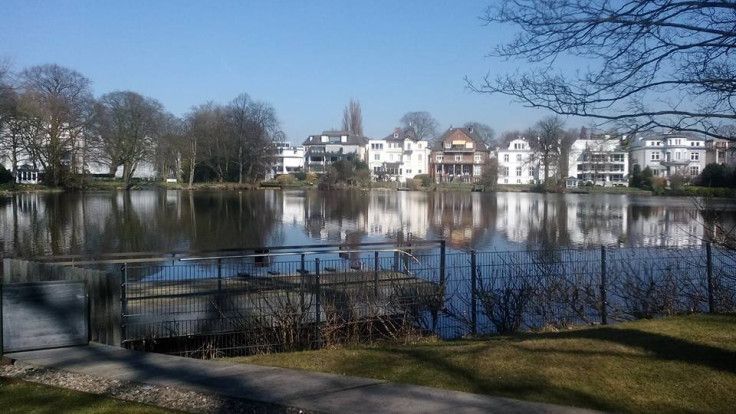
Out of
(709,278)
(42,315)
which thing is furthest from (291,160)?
(42,315)

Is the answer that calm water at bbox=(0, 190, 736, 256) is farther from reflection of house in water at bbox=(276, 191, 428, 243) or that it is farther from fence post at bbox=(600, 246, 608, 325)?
fence post at bbox=(600, 246, 608, 325)

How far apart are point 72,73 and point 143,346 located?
2668 inches

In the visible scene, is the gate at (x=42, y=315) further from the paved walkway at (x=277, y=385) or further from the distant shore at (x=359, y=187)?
the distant shore at (x=359, y=187)

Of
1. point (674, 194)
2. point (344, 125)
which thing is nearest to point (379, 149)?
point (344, 125)

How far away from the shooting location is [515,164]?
379ft

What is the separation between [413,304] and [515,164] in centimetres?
10819

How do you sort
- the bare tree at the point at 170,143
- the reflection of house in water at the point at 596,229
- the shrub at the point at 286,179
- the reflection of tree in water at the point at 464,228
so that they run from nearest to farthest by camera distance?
the reflection of tree in water at the point at 464,228, the reflection of house in water at the point at 596,229, the bare tree at the point at 170,143, the shrub at the point at 286,179

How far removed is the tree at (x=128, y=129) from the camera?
74.3 metres

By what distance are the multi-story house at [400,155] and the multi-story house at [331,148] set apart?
3.03 m

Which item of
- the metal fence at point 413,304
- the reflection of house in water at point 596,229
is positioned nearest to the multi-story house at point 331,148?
the reflection of house in water at point 596,229

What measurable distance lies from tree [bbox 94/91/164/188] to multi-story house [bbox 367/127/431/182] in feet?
148

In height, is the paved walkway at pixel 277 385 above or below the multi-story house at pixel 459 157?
below

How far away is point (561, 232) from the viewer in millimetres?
30812

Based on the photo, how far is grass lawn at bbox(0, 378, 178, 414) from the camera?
5.58 meters
